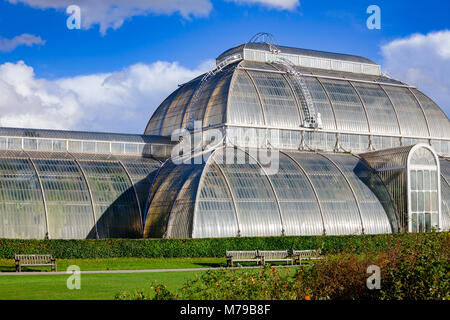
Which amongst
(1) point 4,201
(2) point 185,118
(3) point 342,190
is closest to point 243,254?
(3) point 342,190

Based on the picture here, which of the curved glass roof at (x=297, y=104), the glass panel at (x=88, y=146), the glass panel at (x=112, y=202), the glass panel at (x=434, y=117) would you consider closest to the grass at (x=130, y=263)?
the glass panel at (x=112, y=202)

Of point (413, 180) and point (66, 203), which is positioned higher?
point (413, 180)

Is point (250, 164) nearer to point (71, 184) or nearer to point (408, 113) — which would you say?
point (71, 184)

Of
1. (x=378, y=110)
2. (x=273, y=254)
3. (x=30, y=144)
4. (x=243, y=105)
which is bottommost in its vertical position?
(x=273, y=254)

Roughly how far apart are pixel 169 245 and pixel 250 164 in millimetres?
13262

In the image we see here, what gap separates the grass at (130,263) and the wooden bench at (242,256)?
95 centimetres

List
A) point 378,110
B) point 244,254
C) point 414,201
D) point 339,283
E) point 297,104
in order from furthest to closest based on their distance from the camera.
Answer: point 378,110
point 297,104
point 414,201
point 244,254
point 339,283

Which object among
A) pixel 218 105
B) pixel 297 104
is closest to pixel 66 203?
pixel 218 105

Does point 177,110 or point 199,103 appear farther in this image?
point 177,110

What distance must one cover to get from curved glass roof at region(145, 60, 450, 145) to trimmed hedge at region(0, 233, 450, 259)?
55.1ft

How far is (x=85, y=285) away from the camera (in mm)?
28766

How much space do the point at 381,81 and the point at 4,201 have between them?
45723 millimetres

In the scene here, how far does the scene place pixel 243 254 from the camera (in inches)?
1748
